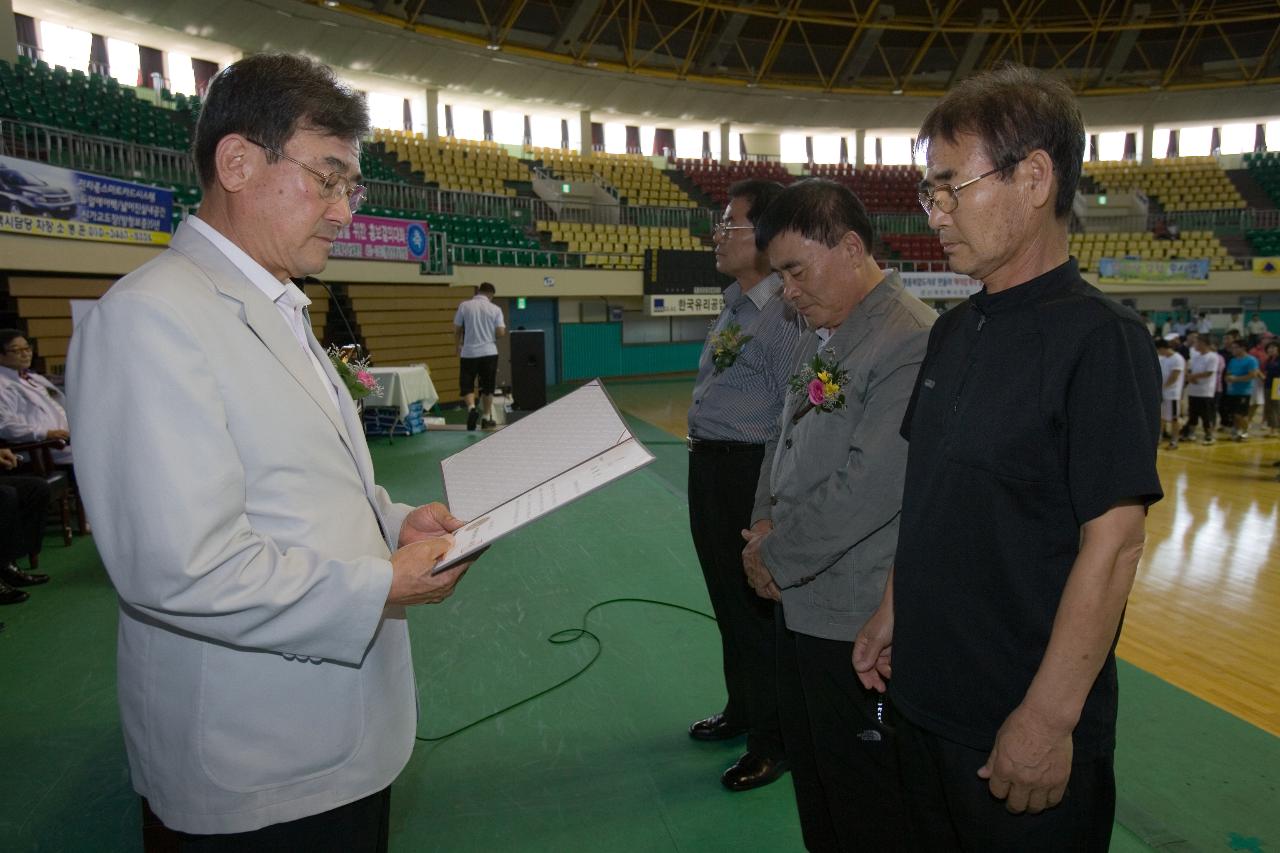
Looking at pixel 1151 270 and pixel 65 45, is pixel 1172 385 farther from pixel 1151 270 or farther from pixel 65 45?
pixel 65 45

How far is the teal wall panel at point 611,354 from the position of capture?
17.5 m

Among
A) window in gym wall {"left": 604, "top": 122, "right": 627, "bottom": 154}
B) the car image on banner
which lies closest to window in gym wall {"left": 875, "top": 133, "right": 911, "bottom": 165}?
window in gym wall {"left": 604, "top": 122, "right": 627, "bottom": 154}

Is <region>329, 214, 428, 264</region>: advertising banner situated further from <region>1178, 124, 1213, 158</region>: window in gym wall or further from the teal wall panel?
<region>1178, 124, 1213, 158</region>: window in gym wall

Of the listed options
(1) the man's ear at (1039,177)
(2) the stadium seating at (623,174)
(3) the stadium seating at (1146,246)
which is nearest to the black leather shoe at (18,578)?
(1) the man's ear at (1039,177)

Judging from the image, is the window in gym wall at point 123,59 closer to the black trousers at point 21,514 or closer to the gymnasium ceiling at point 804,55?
the gymnasium ceiling at point 804,55

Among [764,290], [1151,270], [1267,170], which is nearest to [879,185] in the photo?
[1151,270]

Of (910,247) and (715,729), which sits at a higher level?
(910,247)

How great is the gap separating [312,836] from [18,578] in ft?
14.1

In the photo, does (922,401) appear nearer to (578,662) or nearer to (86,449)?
(86,449)

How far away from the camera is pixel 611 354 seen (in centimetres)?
1820

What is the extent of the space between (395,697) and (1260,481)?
9.63 meters

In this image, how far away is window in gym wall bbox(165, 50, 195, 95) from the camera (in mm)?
15977

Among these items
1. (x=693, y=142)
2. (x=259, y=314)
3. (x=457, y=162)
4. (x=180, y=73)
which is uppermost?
(x=693, y=142)

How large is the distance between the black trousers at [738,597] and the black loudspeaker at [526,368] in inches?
315
